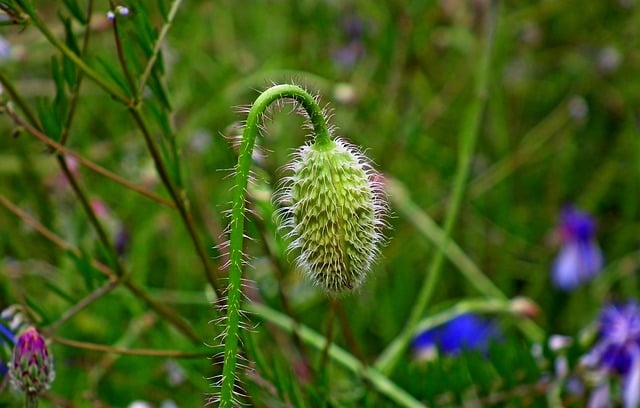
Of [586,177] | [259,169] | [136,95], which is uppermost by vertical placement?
[586,177]

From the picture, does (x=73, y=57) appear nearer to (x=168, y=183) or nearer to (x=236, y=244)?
(x=168, y=183)

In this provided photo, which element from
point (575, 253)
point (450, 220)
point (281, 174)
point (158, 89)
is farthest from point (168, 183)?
point (575, 253)

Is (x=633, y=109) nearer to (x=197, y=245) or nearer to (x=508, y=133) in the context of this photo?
(x=508, y=133)

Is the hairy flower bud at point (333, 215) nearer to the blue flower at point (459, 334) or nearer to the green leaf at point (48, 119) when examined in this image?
the green leaf at point (48, 119)

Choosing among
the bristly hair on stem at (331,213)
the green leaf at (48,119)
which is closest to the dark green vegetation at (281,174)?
the green leaf at (48,119)

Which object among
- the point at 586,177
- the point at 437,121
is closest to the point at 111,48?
the point at 437,121

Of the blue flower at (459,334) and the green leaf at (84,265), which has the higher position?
the blue flower at (459,334)
